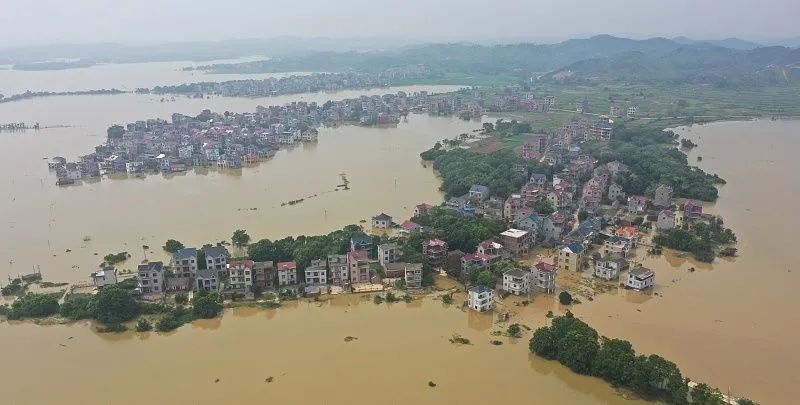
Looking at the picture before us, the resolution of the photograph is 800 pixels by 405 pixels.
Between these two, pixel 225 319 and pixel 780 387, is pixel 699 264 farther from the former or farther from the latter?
pixel 225 319

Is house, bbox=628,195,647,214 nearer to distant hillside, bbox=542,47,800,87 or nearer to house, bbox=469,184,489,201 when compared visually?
house, bbox=469,184,489,201

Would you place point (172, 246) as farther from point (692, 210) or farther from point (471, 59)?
point (471, 59)

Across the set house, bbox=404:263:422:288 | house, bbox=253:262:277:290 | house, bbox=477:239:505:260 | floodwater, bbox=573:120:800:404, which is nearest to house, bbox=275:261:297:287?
house, bbox=253:262:277:290

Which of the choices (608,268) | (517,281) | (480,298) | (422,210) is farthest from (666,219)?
(480,298)

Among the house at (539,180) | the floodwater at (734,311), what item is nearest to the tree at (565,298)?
the floodwater at (734,311)

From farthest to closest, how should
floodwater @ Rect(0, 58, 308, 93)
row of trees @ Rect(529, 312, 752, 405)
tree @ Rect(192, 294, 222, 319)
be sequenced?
floodwater @ Rect(0, 58, 308, 93)
tree @ Rect(192, 294, 222, 319)
row of trees @ Rect(529, 312, 752, 405)

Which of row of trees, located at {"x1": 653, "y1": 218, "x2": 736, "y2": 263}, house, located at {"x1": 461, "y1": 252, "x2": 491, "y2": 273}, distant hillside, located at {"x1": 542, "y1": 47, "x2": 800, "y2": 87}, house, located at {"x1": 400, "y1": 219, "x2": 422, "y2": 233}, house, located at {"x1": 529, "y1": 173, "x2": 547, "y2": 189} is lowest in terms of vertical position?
row of trees, located at {"x1": 653, "y1": 218, "x2": 736, "y2": 263}

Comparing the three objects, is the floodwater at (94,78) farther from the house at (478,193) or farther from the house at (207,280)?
the house at (207,280)
